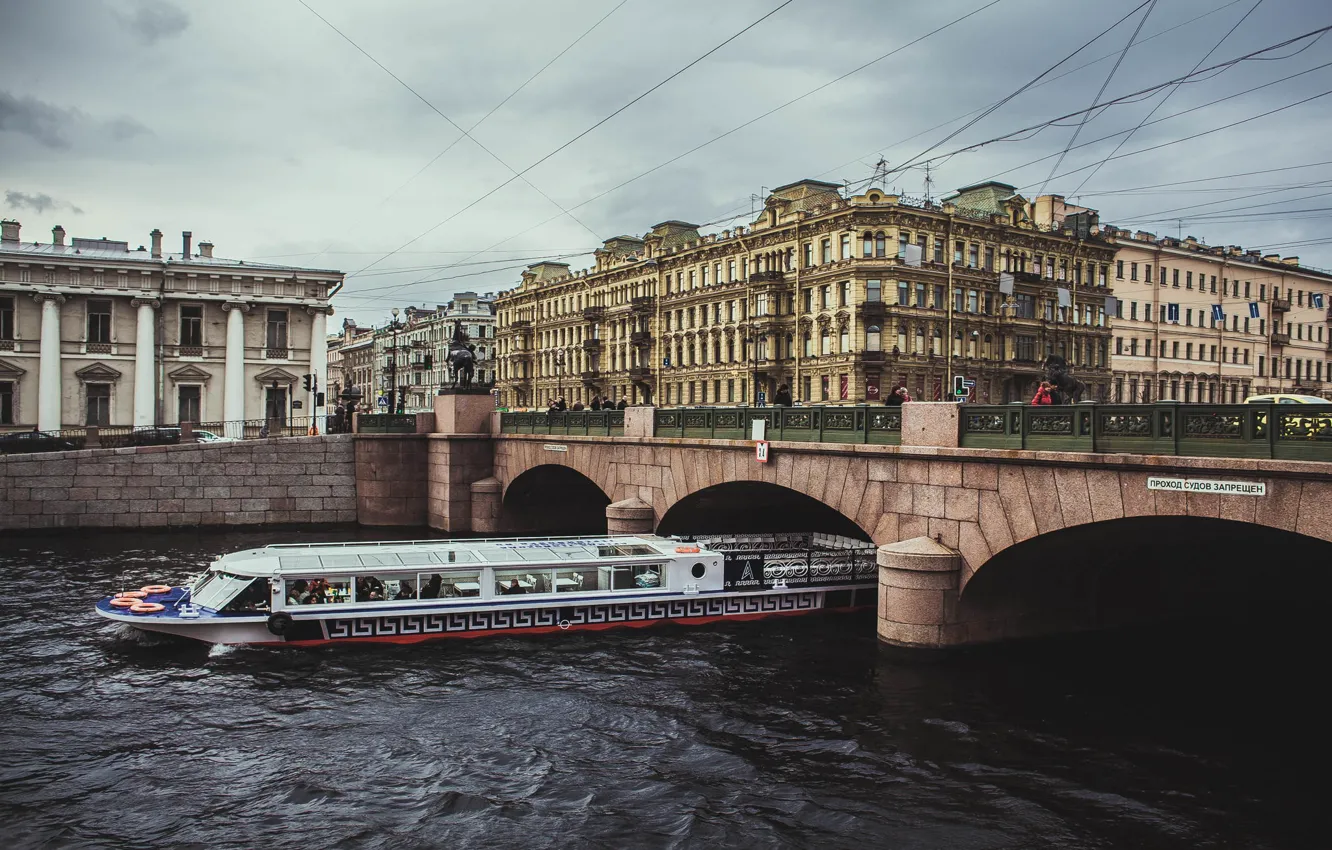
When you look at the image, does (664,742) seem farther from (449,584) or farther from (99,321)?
(99,321)

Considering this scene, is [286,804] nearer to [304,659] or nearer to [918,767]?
[304,659]

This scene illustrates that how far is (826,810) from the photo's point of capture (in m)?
12.3

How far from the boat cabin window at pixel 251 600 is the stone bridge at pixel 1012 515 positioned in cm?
975

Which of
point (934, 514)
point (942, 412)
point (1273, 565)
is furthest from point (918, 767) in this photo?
point (1273, 565)

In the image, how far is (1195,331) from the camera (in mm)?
67125

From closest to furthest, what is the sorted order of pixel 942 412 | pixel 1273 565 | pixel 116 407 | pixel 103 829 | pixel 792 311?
pixel 103 829, pixel 942 412, pixel 1273 565, pixel 116 407, pixel 792 311

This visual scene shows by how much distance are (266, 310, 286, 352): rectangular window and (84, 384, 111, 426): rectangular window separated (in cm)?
749

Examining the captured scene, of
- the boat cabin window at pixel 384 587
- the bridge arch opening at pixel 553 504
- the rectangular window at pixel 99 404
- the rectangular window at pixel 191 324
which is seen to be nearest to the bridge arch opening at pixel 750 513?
the bridge arch opening at pixel 553 504

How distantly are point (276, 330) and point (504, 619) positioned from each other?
34.0 m

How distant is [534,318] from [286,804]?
76730 millimetres

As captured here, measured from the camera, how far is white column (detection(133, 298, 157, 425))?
46344mm

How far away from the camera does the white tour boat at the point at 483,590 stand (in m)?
19.5

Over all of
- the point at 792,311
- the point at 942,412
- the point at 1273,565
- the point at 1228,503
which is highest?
the point at 792,311

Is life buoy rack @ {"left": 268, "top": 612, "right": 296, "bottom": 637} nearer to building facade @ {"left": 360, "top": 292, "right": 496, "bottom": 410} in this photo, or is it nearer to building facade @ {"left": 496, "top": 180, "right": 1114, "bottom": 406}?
building facade @ {"left": 496, "top": 180, "right": 1114, "bottom": 406}
